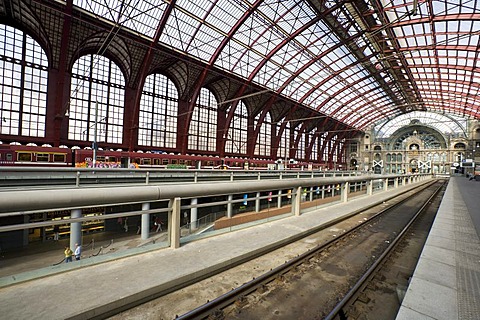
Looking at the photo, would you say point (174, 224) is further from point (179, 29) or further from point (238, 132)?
point (238, 132)

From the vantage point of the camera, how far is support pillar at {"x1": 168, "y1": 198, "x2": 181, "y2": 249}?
494 cm

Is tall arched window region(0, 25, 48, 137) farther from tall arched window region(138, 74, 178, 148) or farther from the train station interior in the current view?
tall arched window region(138, 74, 178, 148)

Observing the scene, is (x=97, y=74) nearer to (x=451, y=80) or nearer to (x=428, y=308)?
(x=428, y=308)

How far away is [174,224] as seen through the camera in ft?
16.8

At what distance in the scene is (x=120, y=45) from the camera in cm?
2681

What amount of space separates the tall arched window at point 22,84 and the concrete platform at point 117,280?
2743 centimetres

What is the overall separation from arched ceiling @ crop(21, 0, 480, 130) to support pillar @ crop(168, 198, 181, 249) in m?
19.4

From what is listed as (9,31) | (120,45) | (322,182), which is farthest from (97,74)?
(322,182)

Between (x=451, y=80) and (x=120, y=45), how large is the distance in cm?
5615

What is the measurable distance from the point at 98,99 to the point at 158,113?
25.3 ft

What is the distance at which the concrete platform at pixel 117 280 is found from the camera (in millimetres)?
2906

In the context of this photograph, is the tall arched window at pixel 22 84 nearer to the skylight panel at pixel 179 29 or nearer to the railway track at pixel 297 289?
the skylight panel at pixel 179 29

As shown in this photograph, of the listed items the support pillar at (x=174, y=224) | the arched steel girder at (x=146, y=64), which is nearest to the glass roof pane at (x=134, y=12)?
the arched steel girder at (x=146, y=64)

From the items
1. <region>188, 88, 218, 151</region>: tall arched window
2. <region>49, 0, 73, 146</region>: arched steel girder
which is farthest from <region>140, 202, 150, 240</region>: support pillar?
<region>188, 88, 218, 151</region>: tall arched window
